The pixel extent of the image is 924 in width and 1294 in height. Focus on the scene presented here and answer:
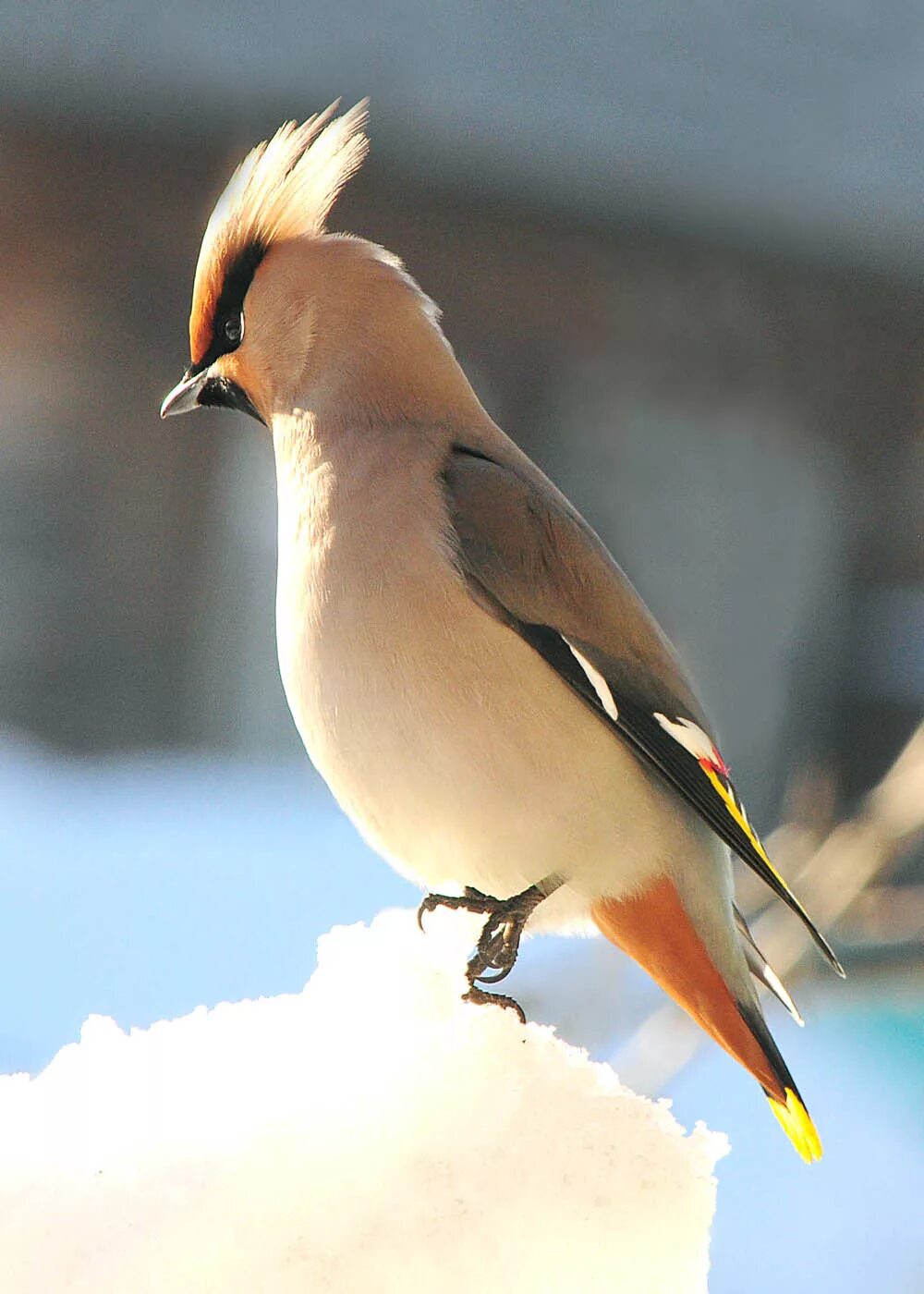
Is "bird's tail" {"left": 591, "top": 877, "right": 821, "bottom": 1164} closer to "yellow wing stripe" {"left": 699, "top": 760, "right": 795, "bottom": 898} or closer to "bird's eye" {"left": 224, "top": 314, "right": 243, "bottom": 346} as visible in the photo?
"yellow wing stripe" {"left": 699, "top": 760, "right": 795, "bottom": 898}

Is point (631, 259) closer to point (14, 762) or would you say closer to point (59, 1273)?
point (14, 762)

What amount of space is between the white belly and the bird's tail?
0.02 metres

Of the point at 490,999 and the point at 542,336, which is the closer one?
the point at 490,999

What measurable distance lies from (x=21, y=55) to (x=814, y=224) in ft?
5.35

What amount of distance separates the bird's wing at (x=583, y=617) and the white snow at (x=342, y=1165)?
23 cm

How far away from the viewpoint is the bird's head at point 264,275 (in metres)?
1.15

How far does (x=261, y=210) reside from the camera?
3.85 ft

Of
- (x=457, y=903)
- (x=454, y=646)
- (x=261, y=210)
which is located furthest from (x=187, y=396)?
(x=457, y=903)

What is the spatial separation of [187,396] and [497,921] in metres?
0.42

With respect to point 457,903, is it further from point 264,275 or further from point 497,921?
point 264,275

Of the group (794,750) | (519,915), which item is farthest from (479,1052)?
(794,750)

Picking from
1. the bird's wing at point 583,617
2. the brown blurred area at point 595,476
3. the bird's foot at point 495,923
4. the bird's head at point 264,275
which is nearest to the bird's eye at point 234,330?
the bird's head at point 264,275

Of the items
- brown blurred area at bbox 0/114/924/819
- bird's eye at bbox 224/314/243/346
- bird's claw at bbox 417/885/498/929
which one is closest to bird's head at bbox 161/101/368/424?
bird's eye at bbox 224/314/243/346

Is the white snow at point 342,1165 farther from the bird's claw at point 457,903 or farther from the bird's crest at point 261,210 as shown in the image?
the bird's crest at point 261,210
